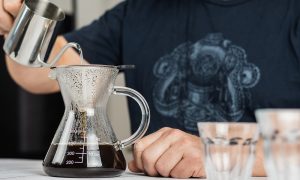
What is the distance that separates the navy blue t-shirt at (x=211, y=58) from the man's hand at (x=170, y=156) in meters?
0.54

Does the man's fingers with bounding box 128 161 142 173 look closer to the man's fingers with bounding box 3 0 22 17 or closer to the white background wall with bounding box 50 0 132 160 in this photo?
the man's fingers with bounding box 3 0 22 17

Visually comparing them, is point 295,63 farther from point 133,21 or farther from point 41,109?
point 41,109

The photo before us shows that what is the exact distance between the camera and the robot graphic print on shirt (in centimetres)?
139

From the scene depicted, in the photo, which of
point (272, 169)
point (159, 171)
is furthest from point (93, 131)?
point (272, 169)

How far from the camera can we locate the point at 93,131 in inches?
31.9

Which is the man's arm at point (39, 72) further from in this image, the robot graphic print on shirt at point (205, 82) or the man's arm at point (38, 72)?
the robot graphic print on shirt at point (205, 82)

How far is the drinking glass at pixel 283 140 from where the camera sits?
1.92 feet

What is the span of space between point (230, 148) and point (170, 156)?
19 cm

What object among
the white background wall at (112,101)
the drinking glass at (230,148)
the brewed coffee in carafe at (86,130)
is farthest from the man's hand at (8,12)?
the white background wall at (112,101)

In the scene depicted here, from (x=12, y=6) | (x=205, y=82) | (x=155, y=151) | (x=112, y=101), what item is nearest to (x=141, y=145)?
(x=155, y=151)

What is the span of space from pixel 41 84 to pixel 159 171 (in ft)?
2.60

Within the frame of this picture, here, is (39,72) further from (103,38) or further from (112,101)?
(112,101)

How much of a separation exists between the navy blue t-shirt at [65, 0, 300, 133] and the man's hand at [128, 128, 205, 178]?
545mm

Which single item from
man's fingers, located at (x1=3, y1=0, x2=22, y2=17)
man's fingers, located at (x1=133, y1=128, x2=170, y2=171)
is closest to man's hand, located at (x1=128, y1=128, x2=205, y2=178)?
man's fingers, located at (x1=133, y1=128, x2=170, y2=171)
